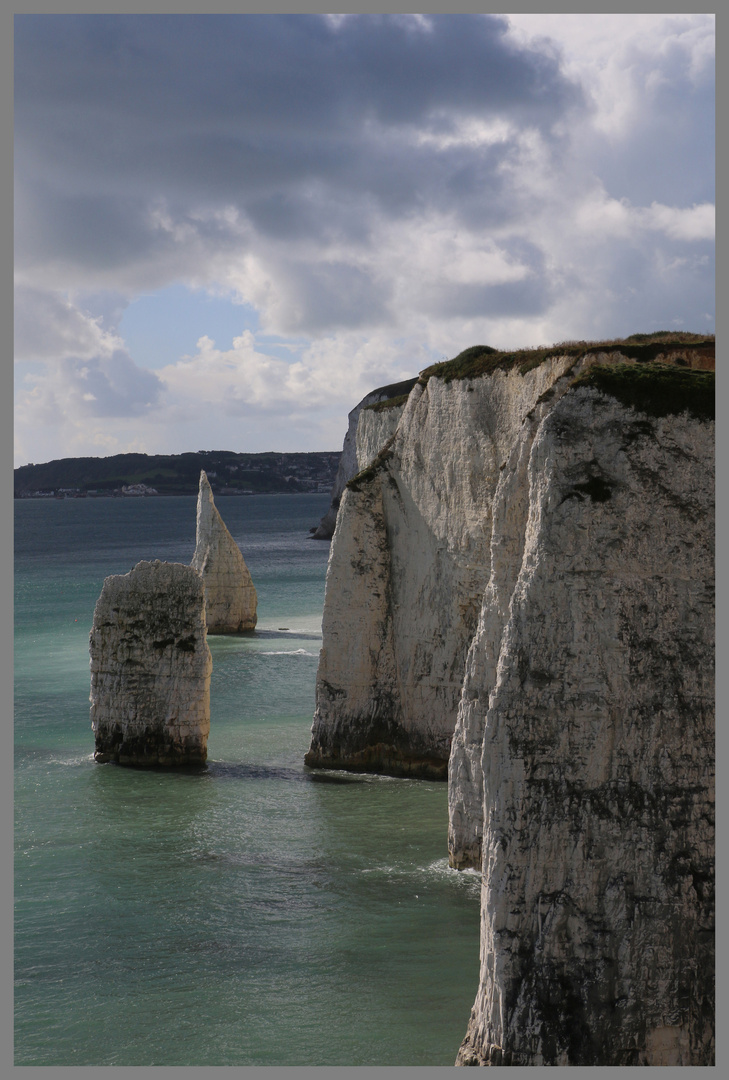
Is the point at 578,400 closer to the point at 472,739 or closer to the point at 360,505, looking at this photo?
the point at 472,739

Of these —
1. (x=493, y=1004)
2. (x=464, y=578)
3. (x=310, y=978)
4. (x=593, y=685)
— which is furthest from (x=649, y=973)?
(x=464, y=578)

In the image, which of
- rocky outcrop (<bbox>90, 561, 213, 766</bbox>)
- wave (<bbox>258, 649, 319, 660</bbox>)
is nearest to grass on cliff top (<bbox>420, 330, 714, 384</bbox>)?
rocky outcrop (<bbox>90, 561, 213, 766</bbox>)

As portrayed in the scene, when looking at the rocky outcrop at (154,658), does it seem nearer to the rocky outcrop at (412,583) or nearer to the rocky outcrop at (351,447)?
the rocky outcrop at (412,583)

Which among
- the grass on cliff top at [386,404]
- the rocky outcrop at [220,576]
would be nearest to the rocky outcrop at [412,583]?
the grass on cliff top at [386,404]

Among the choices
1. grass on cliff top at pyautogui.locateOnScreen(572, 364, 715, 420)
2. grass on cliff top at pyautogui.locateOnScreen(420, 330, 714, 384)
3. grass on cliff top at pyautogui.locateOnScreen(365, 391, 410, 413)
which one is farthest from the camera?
grass on cliff top at pyautogui.locateOnScreen(365, 391, 410, 413)

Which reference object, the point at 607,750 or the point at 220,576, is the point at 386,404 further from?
the point at 220,576

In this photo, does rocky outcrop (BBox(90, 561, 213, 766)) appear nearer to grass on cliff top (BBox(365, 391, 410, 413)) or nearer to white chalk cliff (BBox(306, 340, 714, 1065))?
grass on cliff top (BBox(365, 391, 410, 413))
